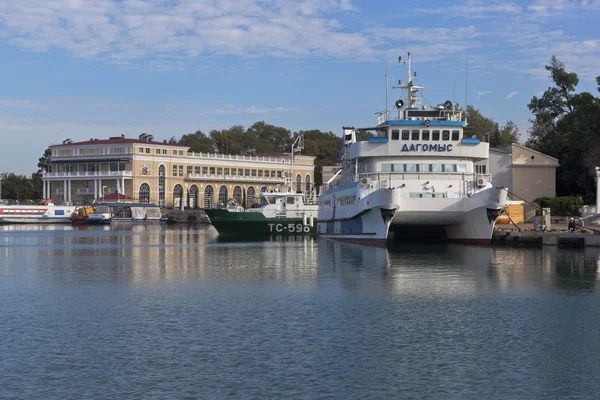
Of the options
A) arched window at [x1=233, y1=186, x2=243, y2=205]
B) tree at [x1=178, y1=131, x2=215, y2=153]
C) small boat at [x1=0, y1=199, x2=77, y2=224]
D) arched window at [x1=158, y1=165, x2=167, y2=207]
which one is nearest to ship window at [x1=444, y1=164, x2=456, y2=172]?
small boat at [x1=0, y1=199, x2=77, y2=224]

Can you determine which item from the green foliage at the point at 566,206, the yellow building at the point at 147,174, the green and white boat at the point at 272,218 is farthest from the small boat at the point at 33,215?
the green foliage at the point at 566,206

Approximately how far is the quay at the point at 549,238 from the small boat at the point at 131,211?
78179 millimetres

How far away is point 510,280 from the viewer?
33.3m

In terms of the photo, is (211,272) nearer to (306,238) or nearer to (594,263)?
(594,263)

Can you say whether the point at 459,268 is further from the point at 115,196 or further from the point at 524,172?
the point at 115,196

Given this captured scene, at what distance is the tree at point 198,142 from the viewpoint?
164500 millimetres

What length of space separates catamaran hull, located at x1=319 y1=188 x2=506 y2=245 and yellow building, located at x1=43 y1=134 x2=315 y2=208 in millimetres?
80670

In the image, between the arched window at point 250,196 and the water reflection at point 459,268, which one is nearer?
the water reflection at point 459,268

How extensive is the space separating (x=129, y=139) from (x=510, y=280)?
109 m

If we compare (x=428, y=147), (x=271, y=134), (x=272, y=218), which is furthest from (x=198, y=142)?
(x=428, y=147)

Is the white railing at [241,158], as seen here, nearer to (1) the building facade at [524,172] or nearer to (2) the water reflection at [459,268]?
(1) the building facade at [524,172]

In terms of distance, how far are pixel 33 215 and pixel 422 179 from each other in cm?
8770

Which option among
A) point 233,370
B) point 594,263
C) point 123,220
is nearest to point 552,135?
point 594,263

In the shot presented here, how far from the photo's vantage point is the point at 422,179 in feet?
158
